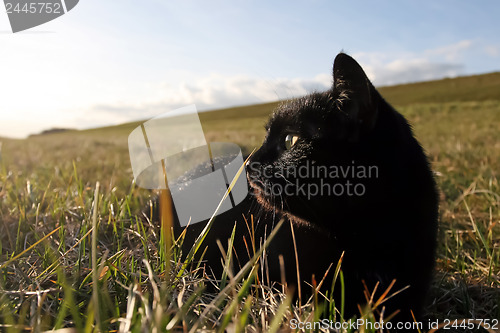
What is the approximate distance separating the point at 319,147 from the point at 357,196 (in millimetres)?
317

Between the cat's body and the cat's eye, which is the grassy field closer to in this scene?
the cat's body

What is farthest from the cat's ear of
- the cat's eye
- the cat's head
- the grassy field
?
the grassy field

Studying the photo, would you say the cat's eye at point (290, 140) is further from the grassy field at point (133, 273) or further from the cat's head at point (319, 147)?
the grassy field at point (133, 273)

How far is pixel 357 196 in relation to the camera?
1792mm

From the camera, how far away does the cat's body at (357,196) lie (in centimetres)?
178

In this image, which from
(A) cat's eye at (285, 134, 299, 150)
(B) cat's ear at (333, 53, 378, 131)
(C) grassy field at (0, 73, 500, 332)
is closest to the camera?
(C) grassy field at (0, 73, 500, 332)

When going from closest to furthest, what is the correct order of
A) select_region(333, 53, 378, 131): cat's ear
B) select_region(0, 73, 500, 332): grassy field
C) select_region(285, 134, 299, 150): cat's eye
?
select_region(0, 73, 500, 332): grassy field < select_region(333, 53, 378, 131): cat's ear < select_region(285, 134, 299, 150): cat's eye

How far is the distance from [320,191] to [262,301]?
608 mm

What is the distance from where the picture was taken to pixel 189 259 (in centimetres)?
169

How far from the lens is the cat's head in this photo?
1.78m

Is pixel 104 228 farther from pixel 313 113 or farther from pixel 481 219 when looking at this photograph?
pixel 481 219

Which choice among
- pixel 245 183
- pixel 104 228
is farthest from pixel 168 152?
pixel 245 183

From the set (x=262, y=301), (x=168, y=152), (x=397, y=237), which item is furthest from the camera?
(x=168, y=152)

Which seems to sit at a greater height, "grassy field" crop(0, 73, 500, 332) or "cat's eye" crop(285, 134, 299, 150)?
"cat's eye" crop(285, 134, 299, 150)
